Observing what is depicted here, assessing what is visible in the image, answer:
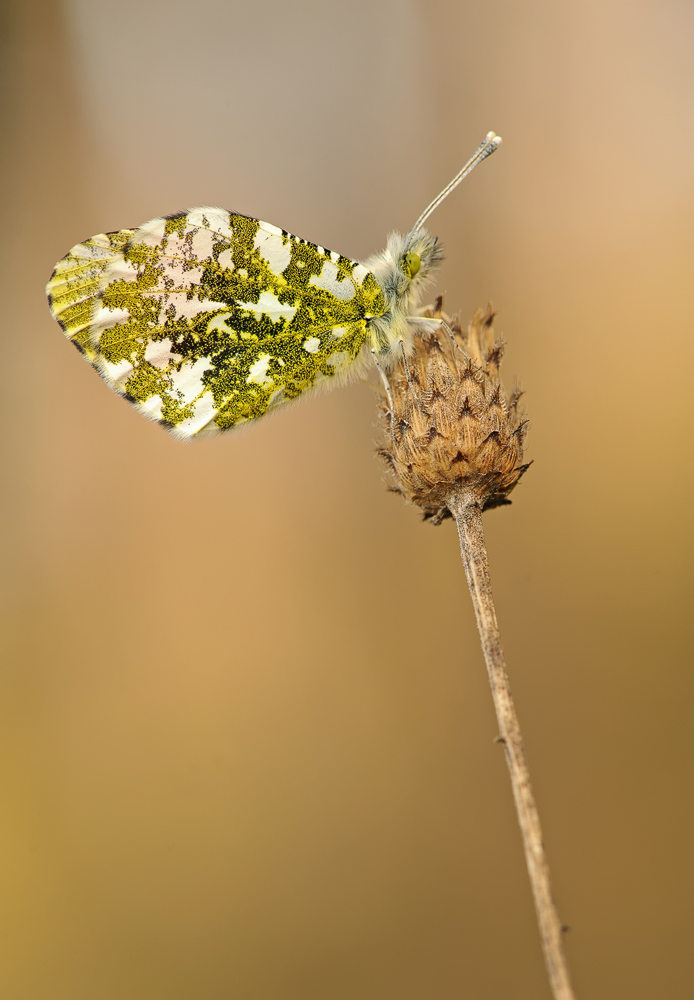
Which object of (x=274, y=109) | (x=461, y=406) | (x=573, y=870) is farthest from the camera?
(x=274, y=109)

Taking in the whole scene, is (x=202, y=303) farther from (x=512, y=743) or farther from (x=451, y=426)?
(x=512, y=743)

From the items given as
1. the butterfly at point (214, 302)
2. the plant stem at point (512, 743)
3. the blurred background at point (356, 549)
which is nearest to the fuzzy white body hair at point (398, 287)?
the butterfly at point (214, 302)

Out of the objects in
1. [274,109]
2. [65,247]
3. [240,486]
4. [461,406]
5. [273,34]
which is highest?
[273,34]

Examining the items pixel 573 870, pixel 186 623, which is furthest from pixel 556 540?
pixel 186 623

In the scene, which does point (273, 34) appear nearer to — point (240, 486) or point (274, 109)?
point (274, 109)

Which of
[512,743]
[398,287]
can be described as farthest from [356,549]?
[512,743]

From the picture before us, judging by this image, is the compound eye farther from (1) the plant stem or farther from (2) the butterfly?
(1) the plant stem

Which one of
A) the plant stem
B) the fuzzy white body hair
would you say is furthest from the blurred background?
the plant stem
